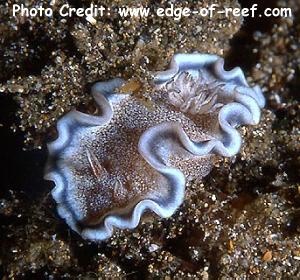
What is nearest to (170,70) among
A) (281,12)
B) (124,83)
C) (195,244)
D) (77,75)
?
(124,83)

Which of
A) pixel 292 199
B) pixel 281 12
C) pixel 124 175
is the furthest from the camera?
pixel 281 12

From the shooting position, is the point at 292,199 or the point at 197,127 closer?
the point at 197,127

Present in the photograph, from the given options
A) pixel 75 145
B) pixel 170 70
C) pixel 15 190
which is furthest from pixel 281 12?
pixel 15 190

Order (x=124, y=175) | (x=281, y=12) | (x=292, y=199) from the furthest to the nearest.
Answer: (x=281, y=12) < (x=292, y=199) < (x=124, y=175)

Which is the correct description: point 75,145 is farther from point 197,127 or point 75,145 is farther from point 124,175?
point 197,127

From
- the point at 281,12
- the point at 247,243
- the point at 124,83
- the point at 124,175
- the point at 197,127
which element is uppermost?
the point at 281,12

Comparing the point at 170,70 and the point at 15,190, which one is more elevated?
the point at 170,70
